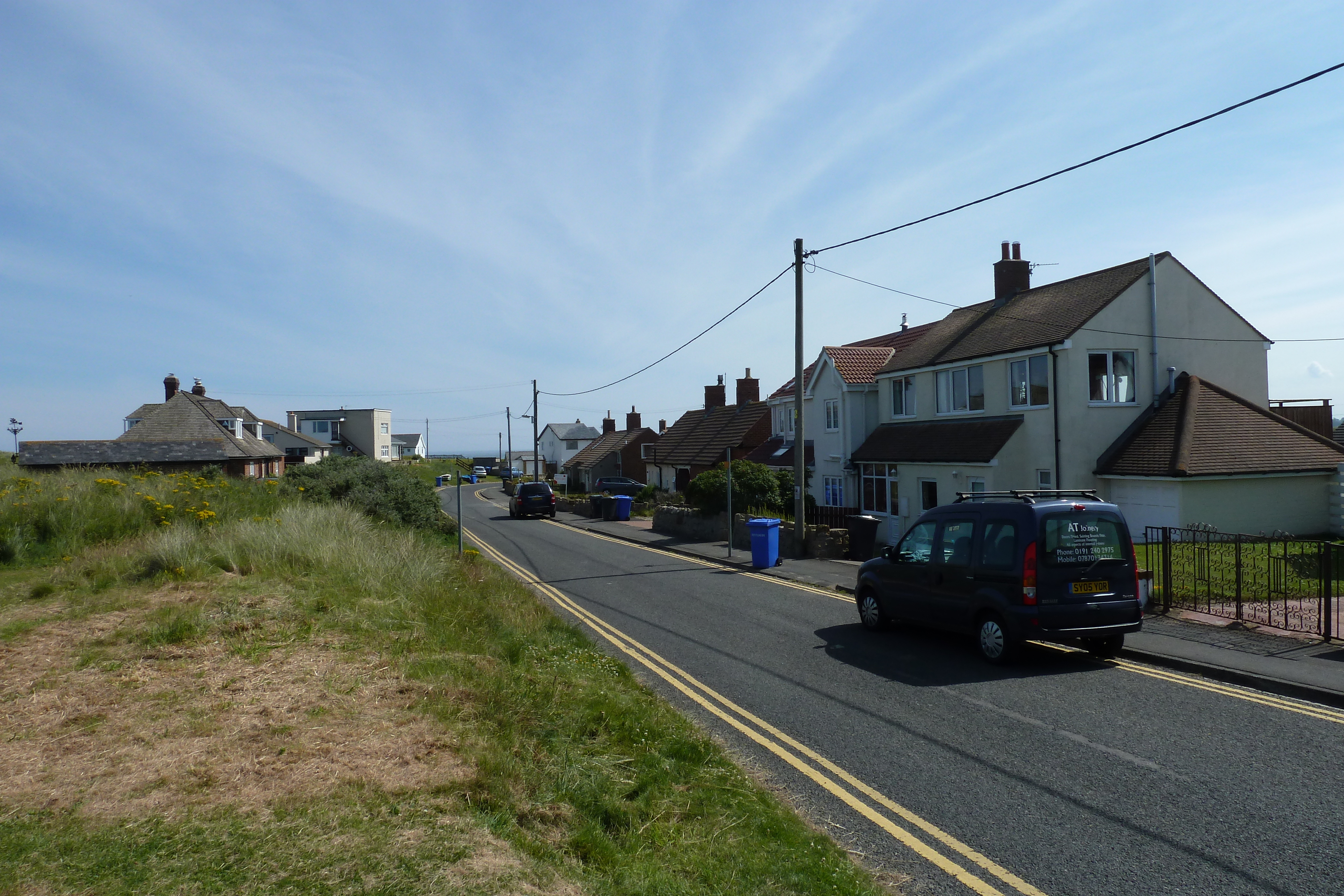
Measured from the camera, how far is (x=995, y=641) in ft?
31.5

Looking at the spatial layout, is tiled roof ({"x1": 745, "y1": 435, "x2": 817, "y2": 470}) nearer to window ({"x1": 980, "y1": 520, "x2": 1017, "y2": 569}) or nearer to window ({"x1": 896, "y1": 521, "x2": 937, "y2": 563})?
window ({"x1": 896, "y1": 521, "x2": 937, "y2": 563})

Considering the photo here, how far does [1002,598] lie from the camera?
31.2 ft

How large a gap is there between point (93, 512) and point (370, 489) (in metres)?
8.48

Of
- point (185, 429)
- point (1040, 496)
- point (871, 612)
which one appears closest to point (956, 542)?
point (1040, 496)

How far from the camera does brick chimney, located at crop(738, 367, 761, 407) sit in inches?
1896

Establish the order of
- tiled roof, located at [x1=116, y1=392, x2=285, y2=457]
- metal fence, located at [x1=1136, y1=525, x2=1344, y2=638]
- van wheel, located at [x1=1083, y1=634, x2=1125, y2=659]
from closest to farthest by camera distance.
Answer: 1. van wheel, located at [x1=1083, y1=634, x2=1125, y2=659]
2. metal fence, located at [x1=1136, y1=525, x2=1344, y2=638]
3. tiled roof, located at [x1=116, y1=392, x2=285, y2=457]

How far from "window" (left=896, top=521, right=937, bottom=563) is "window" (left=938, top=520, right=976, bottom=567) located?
0.22 meters

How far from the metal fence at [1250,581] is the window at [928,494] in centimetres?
1161

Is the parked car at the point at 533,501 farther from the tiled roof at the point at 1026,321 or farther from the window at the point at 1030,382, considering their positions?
the window at the point at 1030,382

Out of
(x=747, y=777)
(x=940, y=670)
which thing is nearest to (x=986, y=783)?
(x=747, y=777)

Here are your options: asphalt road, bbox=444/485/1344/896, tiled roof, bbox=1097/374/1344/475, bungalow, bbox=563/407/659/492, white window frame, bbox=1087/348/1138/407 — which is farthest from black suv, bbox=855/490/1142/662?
bungalow, bbox=563/407/659/492

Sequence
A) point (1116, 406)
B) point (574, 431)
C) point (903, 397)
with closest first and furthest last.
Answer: point (1116, 406) < point (903, 397) < point (574, 431)

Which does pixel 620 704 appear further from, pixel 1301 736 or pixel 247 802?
pixel 1301 736

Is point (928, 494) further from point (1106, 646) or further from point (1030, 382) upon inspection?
point (1106, 646)
